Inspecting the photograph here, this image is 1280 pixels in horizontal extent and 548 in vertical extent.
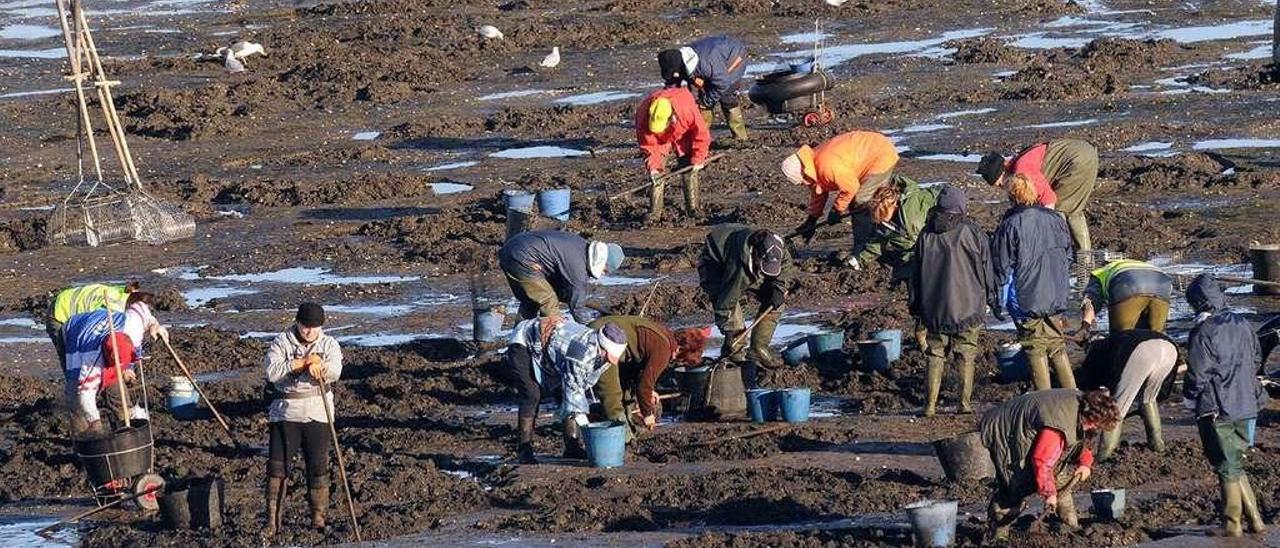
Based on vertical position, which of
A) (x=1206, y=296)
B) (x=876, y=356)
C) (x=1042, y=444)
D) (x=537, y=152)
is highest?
(x=1206, y=296)

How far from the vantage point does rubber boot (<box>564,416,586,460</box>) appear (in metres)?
14.2

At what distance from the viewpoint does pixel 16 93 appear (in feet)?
108

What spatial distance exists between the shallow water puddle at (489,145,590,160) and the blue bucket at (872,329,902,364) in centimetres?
991

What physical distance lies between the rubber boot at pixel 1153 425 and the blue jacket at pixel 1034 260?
1039 millimetres

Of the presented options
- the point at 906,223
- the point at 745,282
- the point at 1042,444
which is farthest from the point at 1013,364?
the point at 1042,444

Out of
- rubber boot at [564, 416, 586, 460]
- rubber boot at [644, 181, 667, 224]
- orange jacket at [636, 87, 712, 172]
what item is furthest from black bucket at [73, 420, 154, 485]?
rubber boot at [644, 181, 667, 224]

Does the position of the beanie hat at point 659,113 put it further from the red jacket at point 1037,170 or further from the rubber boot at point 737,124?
the red jacket at point 1037,170

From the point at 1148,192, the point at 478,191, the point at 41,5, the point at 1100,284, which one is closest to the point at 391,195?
the point at 478,191

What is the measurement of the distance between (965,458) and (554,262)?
3.46 m

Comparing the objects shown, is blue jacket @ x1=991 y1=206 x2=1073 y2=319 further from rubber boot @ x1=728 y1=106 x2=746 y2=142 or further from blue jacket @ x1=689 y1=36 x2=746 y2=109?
rubber boot @ x1=728 y1=106 x2=746 y2=142

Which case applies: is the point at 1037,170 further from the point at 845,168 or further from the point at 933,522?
the point at 933,522

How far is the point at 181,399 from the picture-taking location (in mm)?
15914

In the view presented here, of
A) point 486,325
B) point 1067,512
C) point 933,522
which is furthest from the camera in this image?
point 486,325

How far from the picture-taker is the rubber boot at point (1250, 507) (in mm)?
11977
